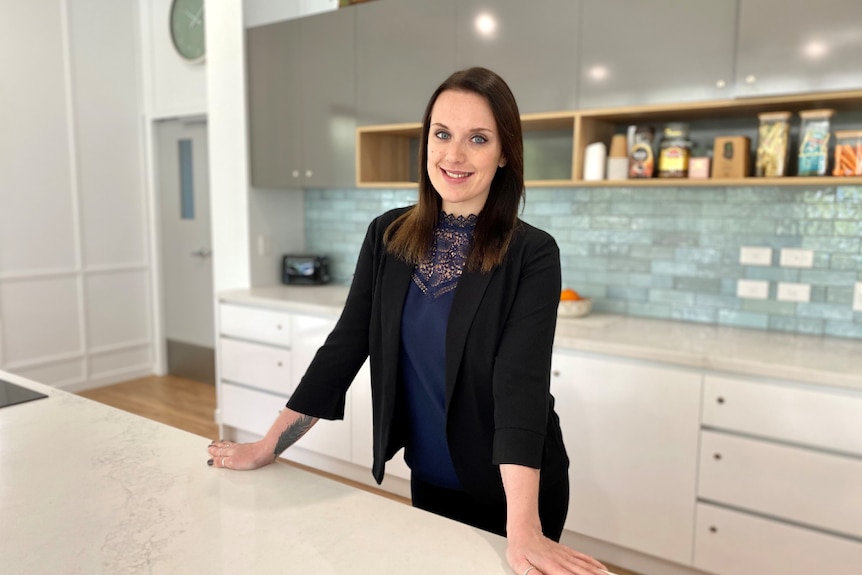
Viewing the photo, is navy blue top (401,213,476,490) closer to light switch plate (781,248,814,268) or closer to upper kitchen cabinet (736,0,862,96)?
upper kitchen cabinet (736,0,862,96)

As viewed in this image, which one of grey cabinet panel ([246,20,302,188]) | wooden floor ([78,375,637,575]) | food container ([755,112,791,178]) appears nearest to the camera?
food container ([755,112,791,178])

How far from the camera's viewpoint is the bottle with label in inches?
108

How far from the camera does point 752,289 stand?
2.87 metres

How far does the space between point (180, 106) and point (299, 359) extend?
7.84 ft

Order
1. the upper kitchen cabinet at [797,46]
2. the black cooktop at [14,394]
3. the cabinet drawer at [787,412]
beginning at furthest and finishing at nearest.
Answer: the upper kitchen cabinet at [797,46], the cabinet drawer at [787,412], the black cooktop at [14,394]

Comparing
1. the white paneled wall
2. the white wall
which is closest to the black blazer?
the white wall

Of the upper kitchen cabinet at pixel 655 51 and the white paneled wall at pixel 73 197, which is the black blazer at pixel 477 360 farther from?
the white paneled wall at pixel 73 197

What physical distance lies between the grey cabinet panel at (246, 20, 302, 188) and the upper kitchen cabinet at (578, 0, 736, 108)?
1.73 meters

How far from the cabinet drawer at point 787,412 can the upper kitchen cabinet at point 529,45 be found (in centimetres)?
131

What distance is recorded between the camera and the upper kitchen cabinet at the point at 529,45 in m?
2.86

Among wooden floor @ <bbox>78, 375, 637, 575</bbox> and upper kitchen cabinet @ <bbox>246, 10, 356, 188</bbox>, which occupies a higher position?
upper kitchen cabinet @ <bbox>246, 10, 356, 188</bbox>

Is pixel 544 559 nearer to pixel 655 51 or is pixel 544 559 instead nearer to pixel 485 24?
pixel 655 51

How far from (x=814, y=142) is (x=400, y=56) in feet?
6.17

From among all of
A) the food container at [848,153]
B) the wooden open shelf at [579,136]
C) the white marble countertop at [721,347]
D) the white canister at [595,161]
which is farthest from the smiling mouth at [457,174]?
the food container at [848,153]
